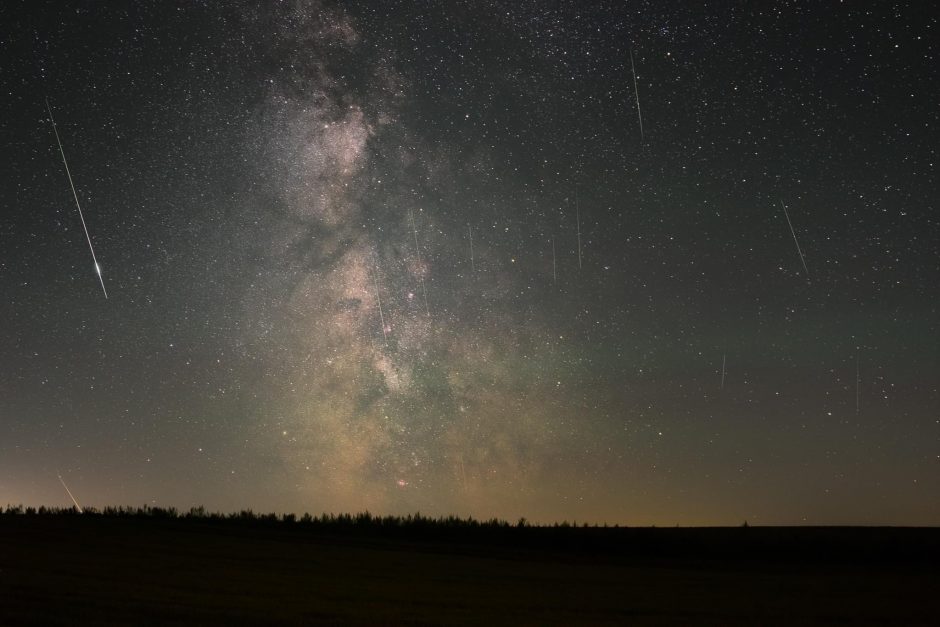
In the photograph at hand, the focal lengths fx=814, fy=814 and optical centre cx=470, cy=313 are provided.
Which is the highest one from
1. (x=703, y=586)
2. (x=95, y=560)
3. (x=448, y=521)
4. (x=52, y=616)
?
(x=448, y=521)

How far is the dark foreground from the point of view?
1476 centimetres

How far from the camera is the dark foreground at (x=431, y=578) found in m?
14.8

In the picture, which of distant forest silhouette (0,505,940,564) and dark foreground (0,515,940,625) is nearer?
dark foreground (0,515,940,625)

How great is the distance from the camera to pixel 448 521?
4391 centimetres

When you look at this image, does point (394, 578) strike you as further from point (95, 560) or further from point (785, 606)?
point (785, 606)

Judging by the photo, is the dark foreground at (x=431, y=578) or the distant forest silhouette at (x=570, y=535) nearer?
the dark foreground at (x=431, y=578)

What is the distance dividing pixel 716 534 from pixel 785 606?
25.5 m

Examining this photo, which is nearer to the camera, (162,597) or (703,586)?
(162,597)

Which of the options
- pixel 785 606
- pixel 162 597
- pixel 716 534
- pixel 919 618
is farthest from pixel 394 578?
pixel 716 534

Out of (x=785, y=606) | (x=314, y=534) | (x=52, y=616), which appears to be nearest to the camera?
(x=52, y=616)

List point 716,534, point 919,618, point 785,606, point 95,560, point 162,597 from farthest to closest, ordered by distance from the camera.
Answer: point 716,534 < point 95,560 < point 785,606 < point 919,618 < point 162,597

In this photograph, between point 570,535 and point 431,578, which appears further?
point 570,535

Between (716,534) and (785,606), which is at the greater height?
(716,534)

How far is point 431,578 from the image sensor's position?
22203mm
